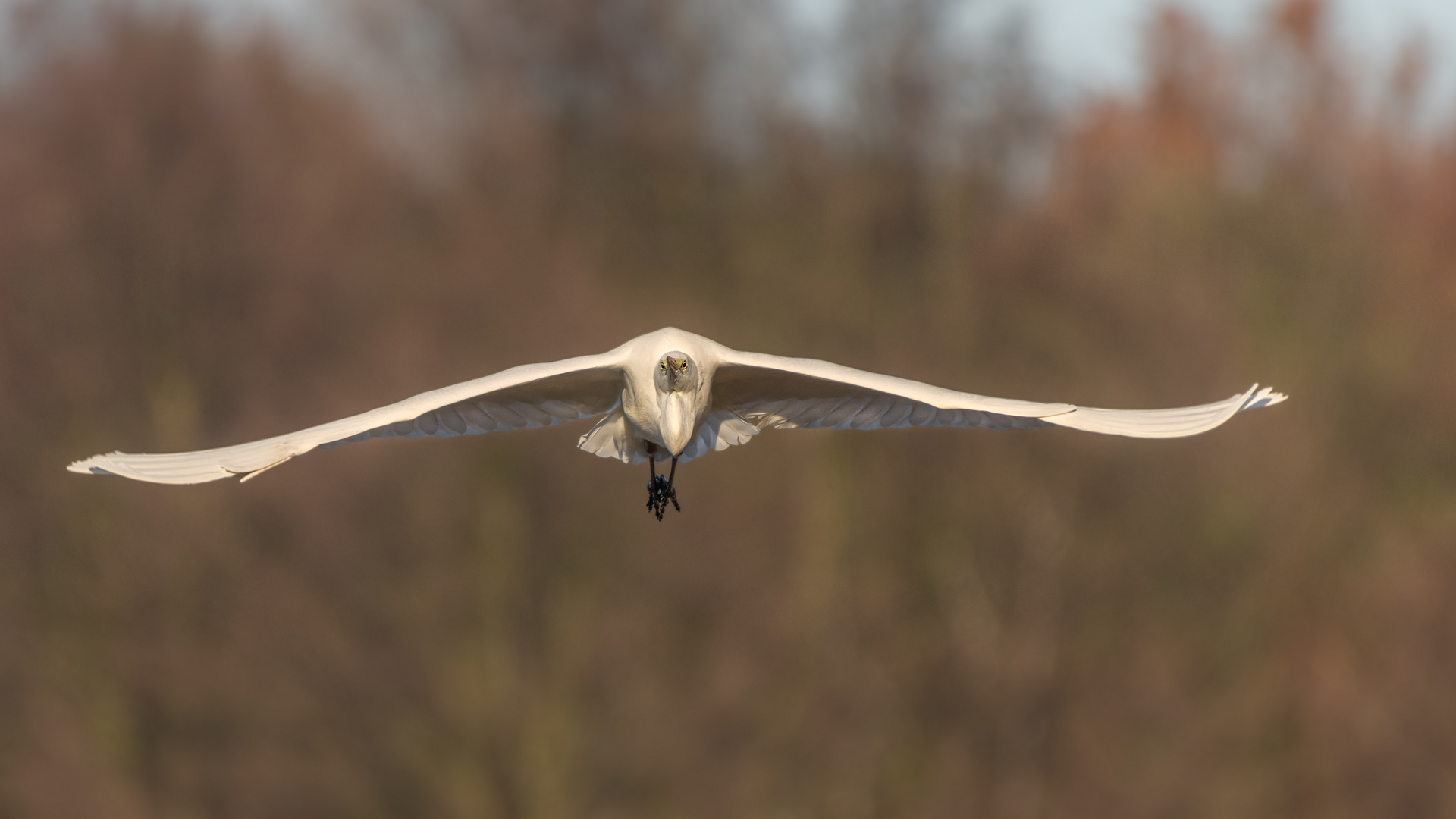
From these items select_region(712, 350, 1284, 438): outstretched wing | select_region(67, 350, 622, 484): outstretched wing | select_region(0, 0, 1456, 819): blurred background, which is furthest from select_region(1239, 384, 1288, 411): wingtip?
select_region(0, 0, 1456, 819): blurred background

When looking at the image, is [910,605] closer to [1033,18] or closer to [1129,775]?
[1129,775]

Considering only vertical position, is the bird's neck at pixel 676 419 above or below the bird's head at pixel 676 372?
below

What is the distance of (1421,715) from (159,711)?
51.6 feet

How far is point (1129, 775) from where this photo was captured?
71.6ft

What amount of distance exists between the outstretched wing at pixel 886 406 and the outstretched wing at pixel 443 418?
0.64 m

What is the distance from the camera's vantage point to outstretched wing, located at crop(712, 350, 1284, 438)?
703 centimetres

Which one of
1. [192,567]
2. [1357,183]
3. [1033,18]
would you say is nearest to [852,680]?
[192,567]

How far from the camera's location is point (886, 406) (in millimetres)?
8602

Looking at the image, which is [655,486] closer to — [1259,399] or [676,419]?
[676,419]

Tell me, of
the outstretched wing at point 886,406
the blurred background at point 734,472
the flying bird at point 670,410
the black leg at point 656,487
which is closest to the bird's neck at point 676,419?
the flying bird at point 670,410

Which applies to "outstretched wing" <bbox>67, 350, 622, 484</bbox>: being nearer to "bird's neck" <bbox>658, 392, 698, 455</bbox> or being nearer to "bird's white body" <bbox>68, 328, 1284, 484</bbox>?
"bird's white body" <bbox>68, 328, 1284, 484</bbox>

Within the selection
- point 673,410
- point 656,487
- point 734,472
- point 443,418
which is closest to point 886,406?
point 656,487

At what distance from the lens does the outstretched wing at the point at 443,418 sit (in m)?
6.95

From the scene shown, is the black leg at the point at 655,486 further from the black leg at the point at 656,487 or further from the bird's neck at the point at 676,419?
the bird's neck at the point at 676,419
